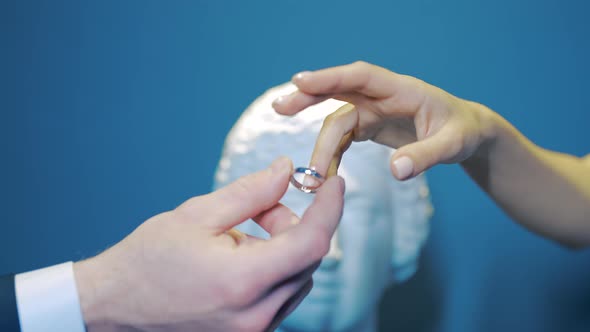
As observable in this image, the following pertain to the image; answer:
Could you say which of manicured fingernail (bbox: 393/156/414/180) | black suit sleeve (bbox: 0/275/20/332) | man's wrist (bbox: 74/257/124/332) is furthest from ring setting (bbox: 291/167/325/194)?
black suit sleeve (bbox: 0/275/20/332)

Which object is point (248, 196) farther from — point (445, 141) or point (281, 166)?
point (445, 141)

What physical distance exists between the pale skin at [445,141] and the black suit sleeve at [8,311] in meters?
0.39

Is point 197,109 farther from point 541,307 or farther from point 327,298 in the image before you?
point 541,307

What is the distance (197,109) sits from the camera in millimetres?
1443

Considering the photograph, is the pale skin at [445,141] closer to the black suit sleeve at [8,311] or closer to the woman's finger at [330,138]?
the woman's finger at [330,138]

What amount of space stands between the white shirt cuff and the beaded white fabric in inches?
15.3

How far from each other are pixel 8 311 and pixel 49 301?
0.05 m

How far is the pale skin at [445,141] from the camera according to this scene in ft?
2.13

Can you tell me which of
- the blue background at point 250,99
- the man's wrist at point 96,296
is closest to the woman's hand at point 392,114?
the man's wrist at point 96,296

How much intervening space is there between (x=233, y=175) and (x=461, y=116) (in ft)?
1.47

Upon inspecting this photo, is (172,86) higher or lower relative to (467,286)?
higher

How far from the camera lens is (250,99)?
1424 mm

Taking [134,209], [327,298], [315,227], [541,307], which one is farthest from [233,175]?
[541,307]

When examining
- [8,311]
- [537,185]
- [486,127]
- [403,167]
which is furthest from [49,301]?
[537,185]
